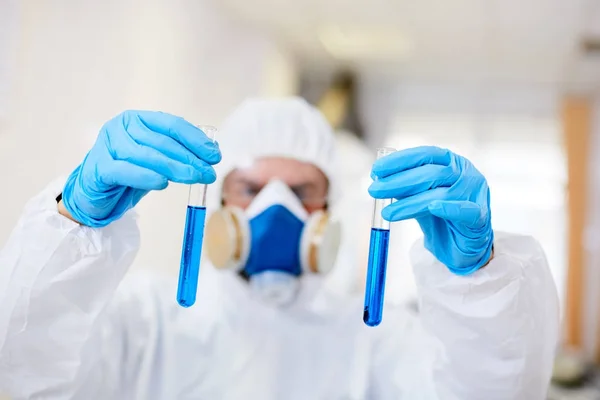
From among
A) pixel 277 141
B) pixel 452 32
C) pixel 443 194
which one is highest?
pixel 452 32

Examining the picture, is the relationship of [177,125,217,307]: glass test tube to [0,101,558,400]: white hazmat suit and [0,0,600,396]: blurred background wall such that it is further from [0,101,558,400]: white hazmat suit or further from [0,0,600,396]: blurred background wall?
[0,0,600,396]: blurred background wall

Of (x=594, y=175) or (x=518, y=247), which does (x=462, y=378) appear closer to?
(x=518, y=247)

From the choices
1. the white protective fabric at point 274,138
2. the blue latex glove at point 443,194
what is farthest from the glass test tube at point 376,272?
the white protective fabric at point 274,138

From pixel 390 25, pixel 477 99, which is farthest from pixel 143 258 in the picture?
pixel 477 99

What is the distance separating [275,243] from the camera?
1.18 meters

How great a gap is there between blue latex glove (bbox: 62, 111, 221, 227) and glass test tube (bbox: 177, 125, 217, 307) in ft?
0.13

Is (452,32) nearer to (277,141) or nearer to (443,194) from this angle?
(277,141)

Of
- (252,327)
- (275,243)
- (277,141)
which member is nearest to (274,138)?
(277,141)

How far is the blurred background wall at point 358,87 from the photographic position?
3.50 feet

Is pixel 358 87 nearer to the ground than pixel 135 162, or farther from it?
farther from it

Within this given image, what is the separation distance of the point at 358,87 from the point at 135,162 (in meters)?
3.44

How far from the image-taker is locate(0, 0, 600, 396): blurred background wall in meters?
1.07

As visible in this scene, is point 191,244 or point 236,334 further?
point 236,334

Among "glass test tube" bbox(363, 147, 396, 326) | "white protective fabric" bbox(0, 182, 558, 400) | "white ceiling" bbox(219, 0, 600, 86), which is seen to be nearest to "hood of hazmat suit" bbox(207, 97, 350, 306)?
"white protective fabric" bbox(0, 182, 558, 400)
